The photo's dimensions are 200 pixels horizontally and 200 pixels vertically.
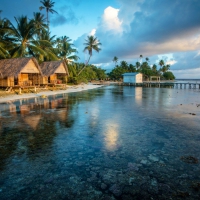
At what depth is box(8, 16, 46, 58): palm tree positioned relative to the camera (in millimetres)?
25578

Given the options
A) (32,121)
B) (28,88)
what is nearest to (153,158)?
(32,121)

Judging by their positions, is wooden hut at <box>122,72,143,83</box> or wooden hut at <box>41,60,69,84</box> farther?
wooden hut at <box>122,72,143,83</box>

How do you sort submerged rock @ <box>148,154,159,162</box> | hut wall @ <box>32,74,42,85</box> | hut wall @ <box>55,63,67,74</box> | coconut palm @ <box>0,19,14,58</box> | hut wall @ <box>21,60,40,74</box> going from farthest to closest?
hut wall @ <box>55,63,67,74</box> → hut wall @ <box>32,74,42,85</box> → coconut palm @ <box>0,19,14,58</box> → hut wall @ <box>21,60,40,74</box> → submerged rock @ <box>148,154,159,162</box>

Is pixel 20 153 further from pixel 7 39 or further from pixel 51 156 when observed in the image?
pixel 7 39

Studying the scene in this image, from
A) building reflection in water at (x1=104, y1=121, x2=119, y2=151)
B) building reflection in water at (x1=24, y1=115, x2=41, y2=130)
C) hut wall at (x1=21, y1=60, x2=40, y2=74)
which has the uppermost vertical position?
hut wall at (x1=21, y1=60, x2=40, y2=74)

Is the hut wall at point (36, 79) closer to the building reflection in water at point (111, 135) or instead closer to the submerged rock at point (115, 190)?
the building reflection in water at point (111, 135)

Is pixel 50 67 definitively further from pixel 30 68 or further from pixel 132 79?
pixel 132 79

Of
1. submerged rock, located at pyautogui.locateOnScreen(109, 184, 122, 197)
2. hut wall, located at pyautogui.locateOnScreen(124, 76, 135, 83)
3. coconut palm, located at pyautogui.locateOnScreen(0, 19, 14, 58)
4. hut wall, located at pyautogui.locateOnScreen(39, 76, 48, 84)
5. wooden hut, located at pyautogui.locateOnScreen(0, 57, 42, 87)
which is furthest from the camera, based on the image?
hut wall, located at pyautogui.locateOnScreen(124, 76, 135, 83)

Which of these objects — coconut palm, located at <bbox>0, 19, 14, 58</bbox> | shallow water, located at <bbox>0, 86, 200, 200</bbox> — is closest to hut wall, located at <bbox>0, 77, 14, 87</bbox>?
coconut palm, located at <bbox>0, 19, 14, 58</bbox>

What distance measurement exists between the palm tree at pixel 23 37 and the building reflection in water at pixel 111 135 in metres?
22.1

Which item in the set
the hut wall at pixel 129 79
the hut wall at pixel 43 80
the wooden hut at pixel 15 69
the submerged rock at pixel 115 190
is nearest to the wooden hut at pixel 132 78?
the hut wall at pixel 129 79

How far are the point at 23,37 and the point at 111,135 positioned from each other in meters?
25.6

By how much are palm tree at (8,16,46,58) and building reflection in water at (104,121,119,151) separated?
72.7ft

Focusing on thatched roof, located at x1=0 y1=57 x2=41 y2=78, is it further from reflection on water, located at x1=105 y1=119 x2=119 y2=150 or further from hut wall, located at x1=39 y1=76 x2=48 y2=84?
reflection on water, located at x1=105 y1=119 x2=119 y2=150
